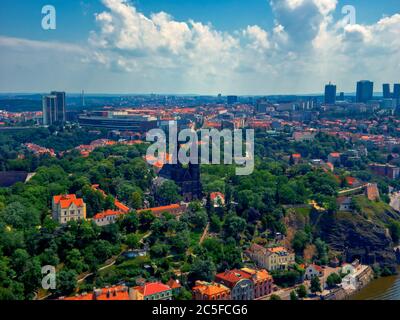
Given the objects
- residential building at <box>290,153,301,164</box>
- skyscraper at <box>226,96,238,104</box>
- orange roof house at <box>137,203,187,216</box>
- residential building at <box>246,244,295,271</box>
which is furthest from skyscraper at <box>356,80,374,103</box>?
residential building at <box>246,244,295,271</box>

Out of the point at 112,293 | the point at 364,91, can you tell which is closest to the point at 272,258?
the point at 112,293

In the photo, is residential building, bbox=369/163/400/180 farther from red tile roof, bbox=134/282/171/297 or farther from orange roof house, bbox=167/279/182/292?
red tile roof, bbox=134/282/171/297

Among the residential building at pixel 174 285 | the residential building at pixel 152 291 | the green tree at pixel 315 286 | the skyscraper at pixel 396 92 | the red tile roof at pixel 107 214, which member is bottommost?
the green tree at pixel 315 286

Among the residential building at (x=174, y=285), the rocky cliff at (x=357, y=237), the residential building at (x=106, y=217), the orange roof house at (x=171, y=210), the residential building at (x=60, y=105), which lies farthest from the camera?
the residential building at (x=60, y=105)

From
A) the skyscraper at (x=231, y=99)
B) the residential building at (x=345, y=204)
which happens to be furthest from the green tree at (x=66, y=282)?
the skyscraper at (x=231, y=99)

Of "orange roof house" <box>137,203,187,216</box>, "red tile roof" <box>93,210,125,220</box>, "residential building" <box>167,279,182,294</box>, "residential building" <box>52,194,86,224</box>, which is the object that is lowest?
"residential building" <box>167,279,182,294</box>

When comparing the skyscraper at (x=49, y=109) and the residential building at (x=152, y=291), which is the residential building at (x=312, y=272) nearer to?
the residential building at (x=152, y=291)
